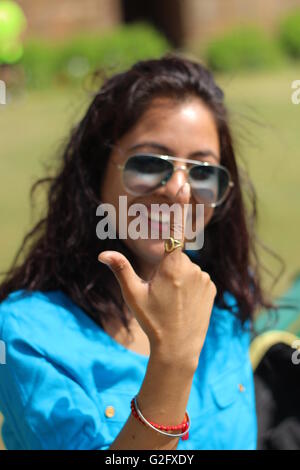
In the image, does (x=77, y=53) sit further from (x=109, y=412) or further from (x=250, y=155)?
(x=109, y=412)

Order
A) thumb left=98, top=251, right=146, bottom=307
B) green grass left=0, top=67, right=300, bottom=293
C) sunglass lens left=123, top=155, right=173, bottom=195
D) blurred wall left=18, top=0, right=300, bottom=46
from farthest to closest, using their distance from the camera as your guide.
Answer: blurred wall left=18, top=0, right=300, bottom=46
green grass left=0, top=67, right=300, bottom=293
sunglass lens left=123, top=155, right=173, bottom=195
thumb left=98, top=251, right=146, bottom=307

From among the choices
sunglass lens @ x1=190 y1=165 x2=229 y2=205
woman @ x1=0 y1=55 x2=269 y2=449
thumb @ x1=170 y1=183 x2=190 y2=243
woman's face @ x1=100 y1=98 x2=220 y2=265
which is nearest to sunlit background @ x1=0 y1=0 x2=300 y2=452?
woman @ x1=0 y1=55 x2=269 y2=449

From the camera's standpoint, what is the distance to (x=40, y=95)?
11.9m

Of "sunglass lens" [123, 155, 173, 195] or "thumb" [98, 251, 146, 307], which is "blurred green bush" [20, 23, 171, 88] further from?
"thumb" [98, 251, 146, 307]

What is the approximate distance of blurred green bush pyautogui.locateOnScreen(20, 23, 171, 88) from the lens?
1310 cm

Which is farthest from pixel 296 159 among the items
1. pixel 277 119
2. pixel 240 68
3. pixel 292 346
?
pixel 240 68

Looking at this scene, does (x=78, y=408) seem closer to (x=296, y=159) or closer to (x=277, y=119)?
(x=296, y=159)

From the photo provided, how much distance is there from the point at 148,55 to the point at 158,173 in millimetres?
6176

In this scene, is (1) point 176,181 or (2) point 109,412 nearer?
(2) point 109,412

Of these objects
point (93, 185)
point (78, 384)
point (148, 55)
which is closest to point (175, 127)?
point (93, 185)

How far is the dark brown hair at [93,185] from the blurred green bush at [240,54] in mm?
12738

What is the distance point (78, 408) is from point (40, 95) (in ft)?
36.1

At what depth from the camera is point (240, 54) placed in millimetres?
14352

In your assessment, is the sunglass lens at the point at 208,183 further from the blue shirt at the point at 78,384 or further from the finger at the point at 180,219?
the blue shirt at the point at 78,384
